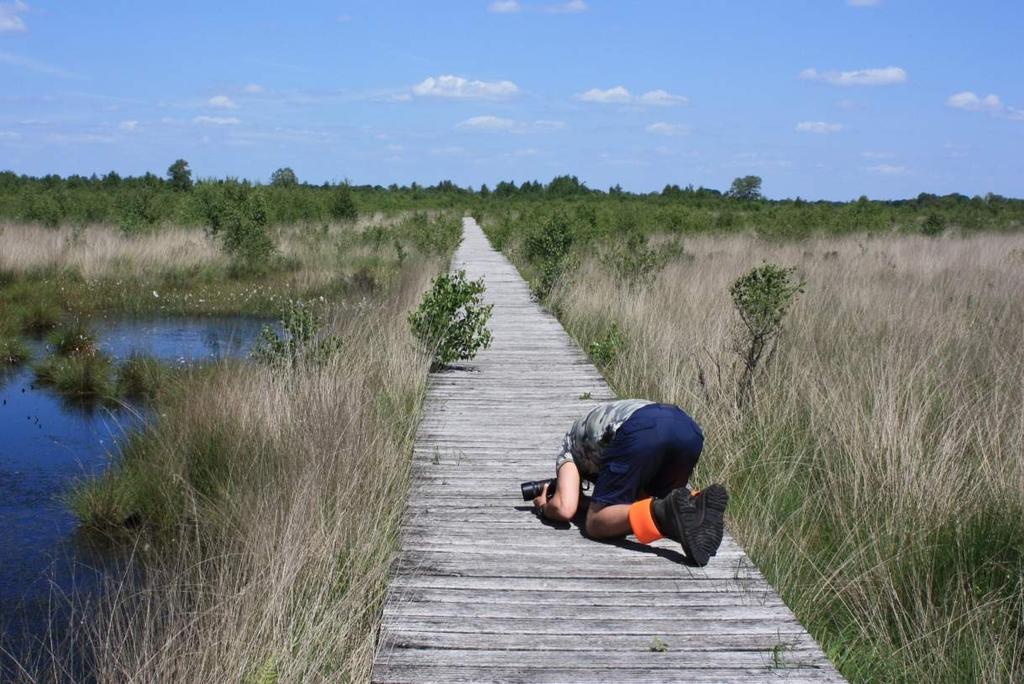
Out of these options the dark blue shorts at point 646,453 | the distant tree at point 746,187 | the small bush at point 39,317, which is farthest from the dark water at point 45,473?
the distant tree at point 746,187

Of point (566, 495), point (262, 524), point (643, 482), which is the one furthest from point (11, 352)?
point (643, 482)

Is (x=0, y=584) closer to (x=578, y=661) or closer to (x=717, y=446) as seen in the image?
(x=578, y=661)

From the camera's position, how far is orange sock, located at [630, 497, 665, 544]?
14.0 feet

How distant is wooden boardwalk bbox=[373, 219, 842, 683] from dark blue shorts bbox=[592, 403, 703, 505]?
28cm

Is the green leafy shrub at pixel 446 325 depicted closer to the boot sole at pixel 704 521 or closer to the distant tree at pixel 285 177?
the boot sole at pixel 704 521

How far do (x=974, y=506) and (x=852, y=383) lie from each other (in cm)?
208

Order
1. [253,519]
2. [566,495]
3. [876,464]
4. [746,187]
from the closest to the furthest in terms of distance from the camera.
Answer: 1. [253,519]
2. [566,495]
3. [876,464]
4. [746,187]

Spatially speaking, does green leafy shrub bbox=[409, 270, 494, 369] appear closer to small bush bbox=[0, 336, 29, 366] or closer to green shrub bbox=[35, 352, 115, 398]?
green shrub bbox=[35, 352, 115, 398]

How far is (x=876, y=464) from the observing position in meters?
5.65

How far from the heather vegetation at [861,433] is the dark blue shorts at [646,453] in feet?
2.30

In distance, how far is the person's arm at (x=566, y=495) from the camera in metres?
4.62

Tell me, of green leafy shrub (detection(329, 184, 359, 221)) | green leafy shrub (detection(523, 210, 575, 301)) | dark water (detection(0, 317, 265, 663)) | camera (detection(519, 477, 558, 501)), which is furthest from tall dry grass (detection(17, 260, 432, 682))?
green leafy shrub (detection(329, 184, 359, 221))

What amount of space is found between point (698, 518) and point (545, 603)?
0.76 metres

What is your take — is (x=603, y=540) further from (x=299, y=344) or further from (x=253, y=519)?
(x=299, y=344)
